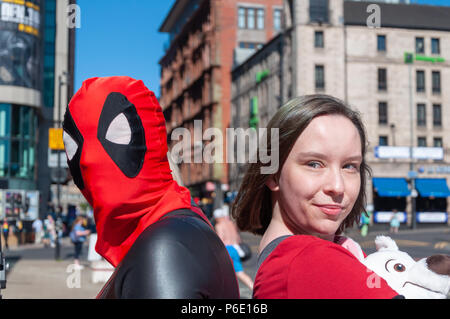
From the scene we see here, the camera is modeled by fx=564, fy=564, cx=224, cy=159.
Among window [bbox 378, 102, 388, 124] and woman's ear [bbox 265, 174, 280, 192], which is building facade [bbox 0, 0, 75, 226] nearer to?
window [bbox 378, 102, 388, 124]

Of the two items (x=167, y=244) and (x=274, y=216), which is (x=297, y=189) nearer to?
(x=274, y=216)

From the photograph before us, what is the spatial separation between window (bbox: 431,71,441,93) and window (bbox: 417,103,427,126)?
166 centimetres

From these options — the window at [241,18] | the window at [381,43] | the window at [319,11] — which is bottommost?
the window at [381,43]

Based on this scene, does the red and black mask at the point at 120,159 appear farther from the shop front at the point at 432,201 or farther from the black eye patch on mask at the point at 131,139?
the shop front at the point at 432,201

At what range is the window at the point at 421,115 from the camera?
44.2 meters

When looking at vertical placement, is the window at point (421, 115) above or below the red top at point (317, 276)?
above

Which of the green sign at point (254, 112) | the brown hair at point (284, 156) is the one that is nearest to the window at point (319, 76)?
the green sign at point (254, 112)

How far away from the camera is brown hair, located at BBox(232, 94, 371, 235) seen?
172cm

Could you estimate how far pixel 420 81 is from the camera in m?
43.5

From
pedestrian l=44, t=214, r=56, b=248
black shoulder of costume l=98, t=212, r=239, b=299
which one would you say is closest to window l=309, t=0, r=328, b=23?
pedestrian l=44, t=214, r=56, b=248

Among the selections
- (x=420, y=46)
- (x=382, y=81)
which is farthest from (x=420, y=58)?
(x=382, y=81)

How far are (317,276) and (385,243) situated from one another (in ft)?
1.46

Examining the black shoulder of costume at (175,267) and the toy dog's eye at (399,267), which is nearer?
the black shoulder of costume at (175,267)
